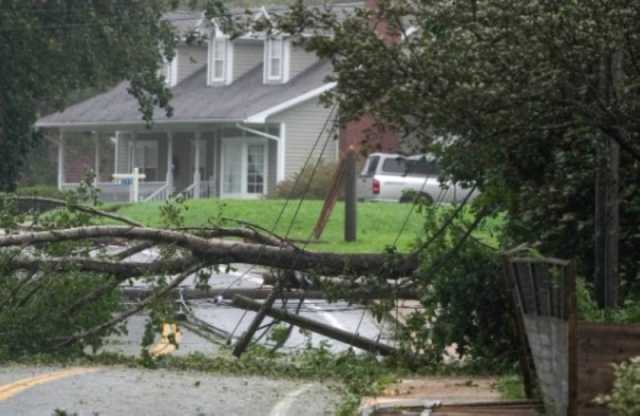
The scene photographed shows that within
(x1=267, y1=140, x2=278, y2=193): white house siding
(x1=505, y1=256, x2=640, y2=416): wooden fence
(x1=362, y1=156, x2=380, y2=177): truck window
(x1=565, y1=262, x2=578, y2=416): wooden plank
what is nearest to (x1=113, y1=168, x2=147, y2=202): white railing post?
(x1=267, y1=140, x2=278, y2=193): white house siding

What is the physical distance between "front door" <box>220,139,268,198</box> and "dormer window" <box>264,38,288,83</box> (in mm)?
2117

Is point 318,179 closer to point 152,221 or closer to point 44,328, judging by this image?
point 152,221

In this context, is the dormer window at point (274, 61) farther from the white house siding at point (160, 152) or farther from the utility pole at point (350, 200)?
the utility pole at point (350, 200)

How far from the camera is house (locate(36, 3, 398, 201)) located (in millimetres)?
47719

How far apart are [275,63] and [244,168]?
11.8 ft

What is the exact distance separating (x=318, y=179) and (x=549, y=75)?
109 ft

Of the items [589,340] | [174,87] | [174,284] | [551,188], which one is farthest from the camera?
[174,87]

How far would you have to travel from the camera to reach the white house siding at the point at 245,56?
167 feet

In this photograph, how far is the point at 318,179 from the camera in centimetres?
4444

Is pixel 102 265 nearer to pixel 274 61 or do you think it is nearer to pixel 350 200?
pixel 350 200

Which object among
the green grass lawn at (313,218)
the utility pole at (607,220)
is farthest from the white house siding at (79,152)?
the utility pole at (607,220)

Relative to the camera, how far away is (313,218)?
116 feet

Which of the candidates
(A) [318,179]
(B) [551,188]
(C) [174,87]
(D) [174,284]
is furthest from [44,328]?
(C) [174,87]

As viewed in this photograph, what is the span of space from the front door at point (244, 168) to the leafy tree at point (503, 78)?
35.4 meters
